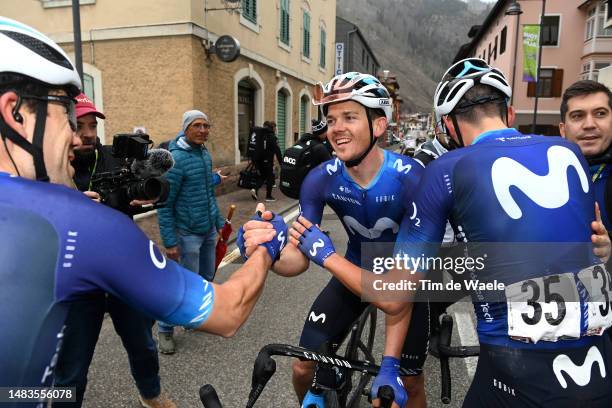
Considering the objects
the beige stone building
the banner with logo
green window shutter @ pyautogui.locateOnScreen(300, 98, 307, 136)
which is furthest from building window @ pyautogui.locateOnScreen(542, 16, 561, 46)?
the beige stone building

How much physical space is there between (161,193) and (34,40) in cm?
174

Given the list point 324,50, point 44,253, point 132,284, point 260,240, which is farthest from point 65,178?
point 324,50

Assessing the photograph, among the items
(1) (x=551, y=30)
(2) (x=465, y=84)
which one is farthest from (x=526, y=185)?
(1) (x=551, y=30)

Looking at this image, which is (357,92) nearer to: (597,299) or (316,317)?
(316,317)

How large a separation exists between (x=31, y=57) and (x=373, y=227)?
6.40 feet

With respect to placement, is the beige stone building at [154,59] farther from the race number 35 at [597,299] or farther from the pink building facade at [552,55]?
the pink building facade at [552,55]

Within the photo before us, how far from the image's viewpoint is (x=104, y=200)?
9.50ft

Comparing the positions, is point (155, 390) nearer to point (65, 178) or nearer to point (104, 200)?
point (104, 200)

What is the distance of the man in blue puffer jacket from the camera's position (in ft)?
14.1

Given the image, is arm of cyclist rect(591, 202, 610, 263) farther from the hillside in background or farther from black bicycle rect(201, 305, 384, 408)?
the hillside in background

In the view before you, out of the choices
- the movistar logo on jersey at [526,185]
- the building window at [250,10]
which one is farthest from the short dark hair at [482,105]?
the building window at [250,10]

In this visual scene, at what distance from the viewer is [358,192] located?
102 inches

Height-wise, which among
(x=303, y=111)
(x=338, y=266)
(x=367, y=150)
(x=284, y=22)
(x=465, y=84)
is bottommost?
(x=338, y=266)

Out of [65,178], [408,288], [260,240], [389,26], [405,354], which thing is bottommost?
[405,354]
